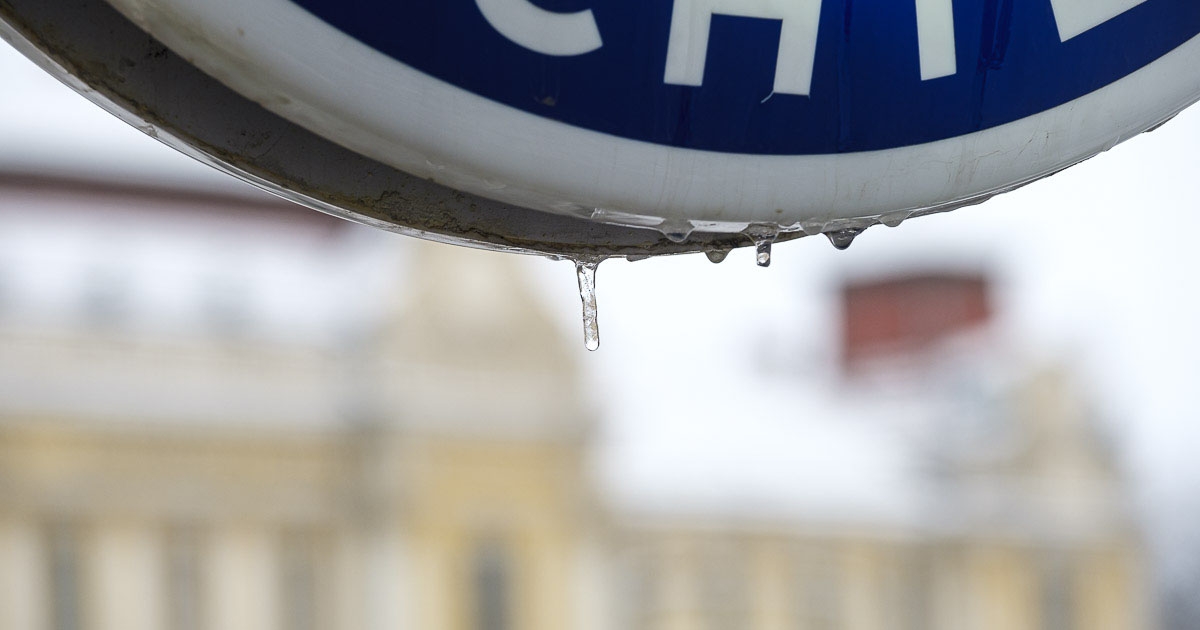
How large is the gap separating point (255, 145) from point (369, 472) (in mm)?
21452

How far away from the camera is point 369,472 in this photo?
2245 cm

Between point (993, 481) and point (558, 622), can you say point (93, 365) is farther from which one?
point (993, 481)

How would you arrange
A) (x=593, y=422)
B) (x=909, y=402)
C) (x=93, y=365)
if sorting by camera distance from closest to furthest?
1. (x=93, y=365)
2. (x=593, y=422)
3. (x=909, y=402)

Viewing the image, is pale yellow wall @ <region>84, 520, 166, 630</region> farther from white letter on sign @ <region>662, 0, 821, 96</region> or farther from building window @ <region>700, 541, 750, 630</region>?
white letter on sign @ <region>662, 0, 821, 96</region>

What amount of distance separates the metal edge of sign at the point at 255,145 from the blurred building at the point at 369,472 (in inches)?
791

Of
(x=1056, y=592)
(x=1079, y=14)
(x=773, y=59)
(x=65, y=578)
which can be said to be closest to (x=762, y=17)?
(x=773, y=59)

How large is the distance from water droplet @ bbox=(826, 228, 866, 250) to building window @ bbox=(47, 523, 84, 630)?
20707 mm

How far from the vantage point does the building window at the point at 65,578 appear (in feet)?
69.6

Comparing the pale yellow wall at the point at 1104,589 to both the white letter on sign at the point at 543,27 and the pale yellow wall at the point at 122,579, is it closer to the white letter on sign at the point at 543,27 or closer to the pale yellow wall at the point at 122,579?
the pale yellow wall at the point at 122,579

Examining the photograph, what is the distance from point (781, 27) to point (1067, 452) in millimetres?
24934

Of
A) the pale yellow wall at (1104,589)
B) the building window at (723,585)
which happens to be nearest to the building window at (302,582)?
the building window at (723,585)

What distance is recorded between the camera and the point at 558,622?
23.1 m

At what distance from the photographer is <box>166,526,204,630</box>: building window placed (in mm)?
21625

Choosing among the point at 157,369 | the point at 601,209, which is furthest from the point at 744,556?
the point at 601,209
